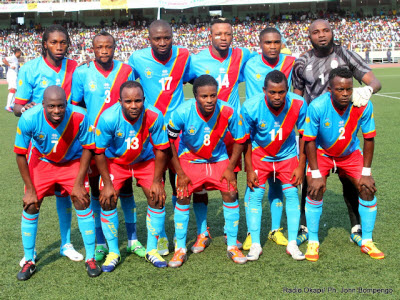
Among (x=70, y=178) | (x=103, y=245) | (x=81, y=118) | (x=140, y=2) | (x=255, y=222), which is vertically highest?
(x=140, y=2)

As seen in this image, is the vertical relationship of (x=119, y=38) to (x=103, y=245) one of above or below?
above

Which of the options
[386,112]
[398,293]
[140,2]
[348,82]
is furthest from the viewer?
[140,2]

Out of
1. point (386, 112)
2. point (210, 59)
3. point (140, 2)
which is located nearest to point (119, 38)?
point (140, 2)

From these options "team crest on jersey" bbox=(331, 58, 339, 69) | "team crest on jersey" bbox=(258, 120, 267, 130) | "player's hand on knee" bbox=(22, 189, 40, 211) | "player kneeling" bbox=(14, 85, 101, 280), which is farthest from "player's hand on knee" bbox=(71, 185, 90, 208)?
"team crest on jersey" bbox=(331, 58, 339, 69)

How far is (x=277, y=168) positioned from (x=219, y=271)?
1.26 metres

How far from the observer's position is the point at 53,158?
4777 mm

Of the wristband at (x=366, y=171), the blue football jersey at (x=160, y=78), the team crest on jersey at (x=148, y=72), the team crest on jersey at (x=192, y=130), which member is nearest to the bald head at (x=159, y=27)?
the blue football jersey at (x=160, y=78)

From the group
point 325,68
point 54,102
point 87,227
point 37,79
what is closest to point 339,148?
point 325,68

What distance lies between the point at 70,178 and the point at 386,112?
12043 mm

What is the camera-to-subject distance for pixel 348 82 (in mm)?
4652

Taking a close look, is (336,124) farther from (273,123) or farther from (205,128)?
(205,128)

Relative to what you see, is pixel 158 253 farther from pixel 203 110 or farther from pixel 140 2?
pixel 140 2

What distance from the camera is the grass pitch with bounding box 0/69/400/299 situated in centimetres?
423

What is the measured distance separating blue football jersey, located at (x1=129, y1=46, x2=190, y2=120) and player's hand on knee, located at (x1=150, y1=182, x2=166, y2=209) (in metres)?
0.96
